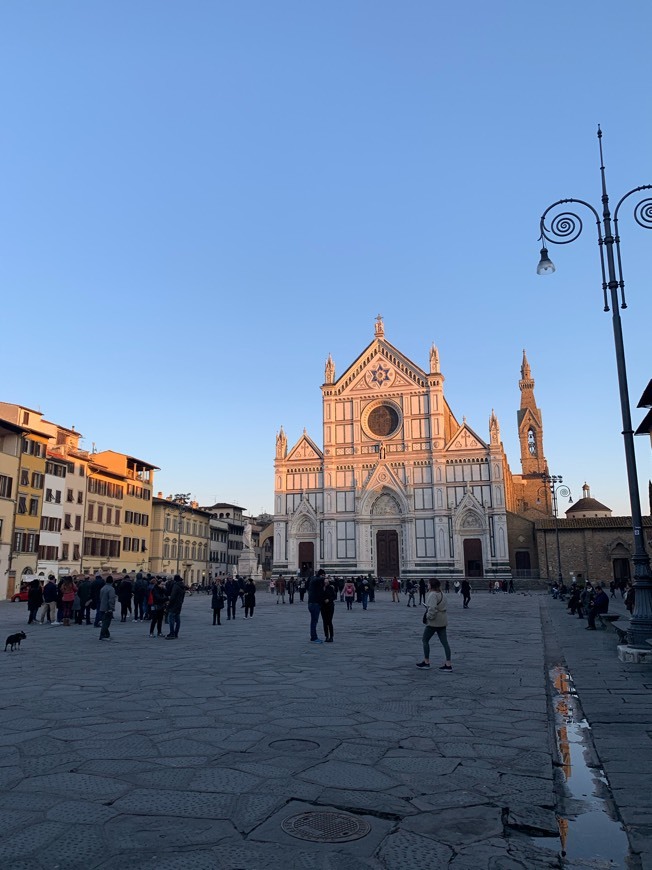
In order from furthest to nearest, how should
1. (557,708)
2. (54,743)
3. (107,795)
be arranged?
(557,708)
(54,743)
(107,795)

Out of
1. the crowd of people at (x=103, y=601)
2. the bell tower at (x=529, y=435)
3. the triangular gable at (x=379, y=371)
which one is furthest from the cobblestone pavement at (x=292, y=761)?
the bell tower at (x=529, y=435)

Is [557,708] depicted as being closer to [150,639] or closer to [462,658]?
[462,658]

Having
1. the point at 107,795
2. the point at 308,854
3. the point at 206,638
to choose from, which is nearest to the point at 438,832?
A: the point at 308,854

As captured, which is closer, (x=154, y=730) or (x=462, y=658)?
(x=154, y=730)

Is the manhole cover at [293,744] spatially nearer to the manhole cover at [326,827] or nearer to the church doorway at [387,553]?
the manhole cover at [326,827]

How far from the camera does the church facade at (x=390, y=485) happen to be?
57.2 meters

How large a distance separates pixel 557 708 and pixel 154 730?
482cm

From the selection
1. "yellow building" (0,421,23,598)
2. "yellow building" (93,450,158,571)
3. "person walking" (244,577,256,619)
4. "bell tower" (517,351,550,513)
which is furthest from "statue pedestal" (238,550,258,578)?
"bell tower" (517,351,550,513)

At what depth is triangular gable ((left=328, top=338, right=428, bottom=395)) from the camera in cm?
6197

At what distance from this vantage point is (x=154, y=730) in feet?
21.3

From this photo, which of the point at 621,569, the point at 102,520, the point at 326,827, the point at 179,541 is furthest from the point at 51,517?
the point at 326,827

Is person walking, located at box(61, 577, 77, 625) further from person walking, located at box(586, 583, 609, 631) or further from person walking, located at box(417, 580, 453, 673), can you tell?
person walking, located at box(586, 583, 609, 631)

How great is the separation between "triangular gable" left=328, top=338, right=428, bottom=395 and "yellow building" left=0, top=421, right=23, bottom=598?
102 feet

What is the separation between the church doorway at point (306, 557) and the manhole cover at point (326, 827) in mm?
57680
